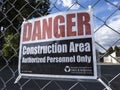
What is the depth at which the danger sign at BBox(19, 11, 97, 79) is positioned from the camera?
1.04 m

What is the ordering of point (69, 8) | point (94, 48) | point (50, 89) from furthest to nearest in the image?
1. point (50, 89)
2. point (69, 8)
3. point (94, 48)

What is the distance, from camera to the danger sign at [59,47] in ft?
3.42

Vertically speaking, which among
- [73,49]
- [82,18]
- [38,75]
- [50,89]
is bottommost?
[50,89]

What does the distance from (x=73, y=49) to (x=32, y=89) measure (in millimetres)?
4979

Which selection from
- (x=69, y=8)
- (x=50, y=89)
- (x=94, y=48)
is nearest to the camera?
(x=94, y=48)

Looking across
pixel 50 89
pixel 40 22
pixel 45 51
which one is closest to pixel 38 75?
pixel 45 51

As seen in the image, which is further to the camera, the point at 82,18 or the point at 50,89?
the point at 50,89

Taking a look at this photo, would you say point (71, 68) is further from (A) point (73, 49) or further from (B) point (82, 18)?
(B) point (82, 18)

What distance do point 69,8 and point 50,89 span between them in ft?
16.0

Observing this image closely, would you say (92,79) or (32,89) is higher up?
(92,79)

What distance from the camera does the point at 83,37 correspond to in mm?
1057

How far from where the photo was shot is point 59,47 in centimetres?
111

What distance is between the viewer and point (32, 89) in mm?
5938

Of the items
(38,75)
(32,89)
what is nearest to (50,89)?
(32,89)
